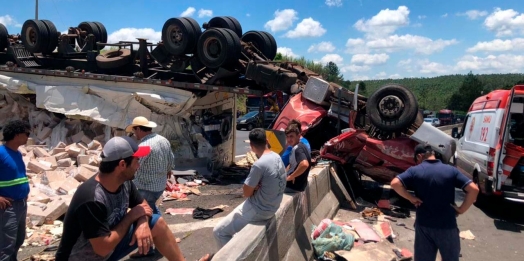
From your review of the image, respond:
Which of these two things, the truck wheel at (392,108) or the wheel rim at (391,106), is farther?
the wheel rim at (391,106)

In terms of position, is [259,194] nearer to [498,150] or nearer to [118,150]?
[118,150]

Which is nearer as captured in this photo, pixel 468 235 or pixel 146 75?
pixel 468 235

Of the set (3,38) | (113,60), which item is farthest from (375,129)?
(3,38)

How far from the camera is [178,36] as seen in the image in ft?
34.1

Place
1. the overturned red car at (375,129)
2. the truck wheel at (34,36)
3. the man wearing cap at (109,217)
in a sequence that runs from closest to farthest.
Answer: the man wearing cap at (109,217), the overturned red car at (375,129), the truck wheel at (34,36)

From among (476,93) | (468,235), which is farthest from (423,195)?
(476,93)

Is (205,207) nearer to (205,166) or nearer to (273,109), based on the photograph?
(205,166)

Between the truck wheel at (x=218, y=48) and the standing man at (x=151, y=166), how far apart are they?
16.4 ft

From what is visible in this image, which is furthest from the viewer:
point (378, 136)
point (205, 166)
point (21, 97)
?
point (21, 97)

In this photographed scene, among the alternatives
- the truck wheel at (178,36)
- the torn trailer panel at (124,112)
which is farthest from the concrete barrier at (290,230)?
the truck wheel at (178,36)

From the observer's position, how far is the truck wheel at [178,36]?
1024cm

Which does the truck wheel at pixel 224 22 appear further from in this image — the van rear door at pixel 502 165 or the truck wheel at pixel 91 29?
the van rear door at pixel 502 165

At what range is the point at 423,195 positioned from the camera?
4195 mm

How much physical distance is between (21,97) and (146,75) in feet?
13.4
